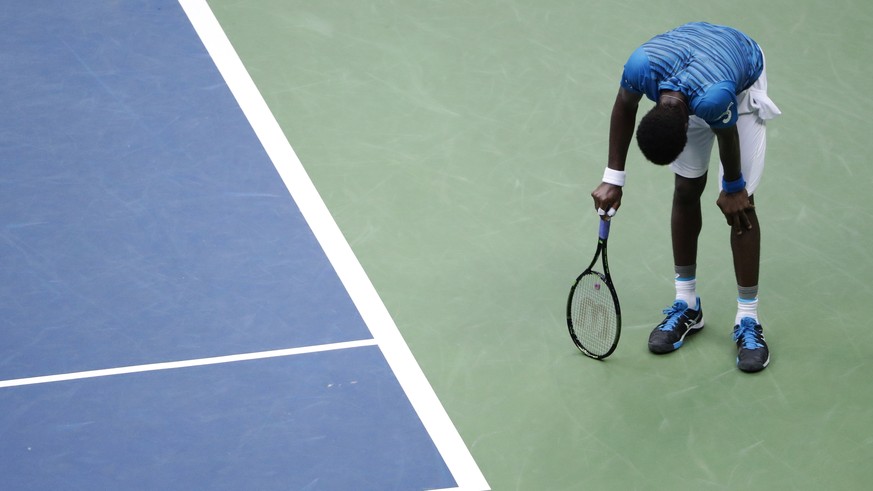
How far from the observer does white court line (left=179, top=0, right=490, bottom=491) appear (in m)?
5.09

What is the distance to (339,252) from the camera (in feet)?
20.5

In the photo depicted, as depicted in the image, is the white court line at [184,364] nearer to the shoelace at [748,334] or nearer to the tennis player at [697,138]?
the tennis player at [697,138]

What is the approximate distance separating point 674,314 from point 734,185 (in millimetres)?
798

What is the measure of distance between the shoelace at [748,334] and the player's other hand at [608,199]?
89 cm

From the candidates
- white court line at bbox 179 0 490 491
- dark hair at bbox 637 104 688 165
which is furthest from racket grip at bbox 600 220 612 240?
white court line at bbox 179 0 490 491

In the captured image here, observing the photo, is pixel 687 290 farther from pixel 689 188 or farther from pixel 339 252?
pixel 339 252

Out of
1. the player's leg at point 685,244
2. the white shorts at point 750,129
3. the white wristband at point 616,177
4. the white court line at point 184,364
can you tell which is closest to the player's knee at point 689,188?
the player's leg at point 685,244

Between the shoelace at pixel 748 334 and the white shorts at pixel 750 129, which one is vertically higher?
the white shorts at pixel 750 129

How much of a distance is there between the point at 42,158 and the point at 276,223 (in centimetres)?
153

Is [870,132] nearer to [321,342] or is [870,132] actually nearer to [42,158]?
[321,342]

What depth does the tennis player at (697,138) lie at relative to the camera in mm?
4758

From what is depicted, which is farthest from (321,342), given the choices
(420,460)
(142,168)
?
(142,168)

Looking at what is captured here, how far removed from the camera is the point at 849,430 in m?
5.15

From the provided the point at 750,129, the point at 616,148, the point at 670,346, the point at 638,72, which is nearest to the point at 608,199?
the point at 616,148
